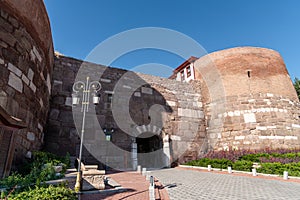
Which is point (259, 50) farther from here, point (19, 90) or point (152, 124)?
point (19, 90)

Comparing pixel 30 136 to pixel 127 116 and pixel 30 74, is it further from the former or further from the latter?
pixel 127 116

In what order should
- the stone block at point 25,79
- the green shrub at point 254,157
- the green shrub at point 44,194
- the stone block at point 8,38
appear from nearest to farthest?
1. the green shrub at point 44,194
2. the stone block at point 8,38
3. the stone block at point 25,79
4. the green shrub at point 254,157

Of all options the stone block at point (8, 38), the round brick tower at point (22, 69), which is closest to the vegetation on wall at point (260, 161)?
the round brick tower at point (22, 69)

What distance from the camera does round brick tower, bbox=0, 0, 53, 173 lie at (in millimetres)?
4266

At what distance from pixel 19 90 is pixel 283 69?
15723mm

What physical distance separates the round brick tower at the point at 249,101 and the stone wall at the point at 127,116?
49.8 inches

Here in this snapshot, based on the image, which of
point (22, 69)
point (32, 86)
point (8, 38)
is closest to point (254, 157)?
point (32, 86)

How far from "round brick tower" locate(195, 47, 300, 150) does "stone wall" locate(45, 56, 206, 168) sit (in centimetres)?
126

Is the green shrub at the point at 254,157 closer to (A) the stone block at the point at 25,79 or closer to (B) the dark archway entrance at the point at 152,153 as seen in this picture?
(B) the dark archway entrance at the point at 152,153

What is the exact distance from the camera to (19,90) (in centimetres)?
476

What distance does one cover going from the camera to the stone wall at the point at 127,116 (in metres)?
8.52

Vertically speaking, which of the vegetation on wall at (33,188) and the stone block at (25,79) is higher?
the stone block at (25,79)

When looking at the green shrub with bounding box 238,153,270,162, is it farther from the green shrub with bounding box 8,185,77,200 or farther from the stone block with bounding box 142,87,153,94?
the green shrub with bounding box 8,185,77,200

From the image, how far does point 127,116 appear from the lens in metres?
10.4
